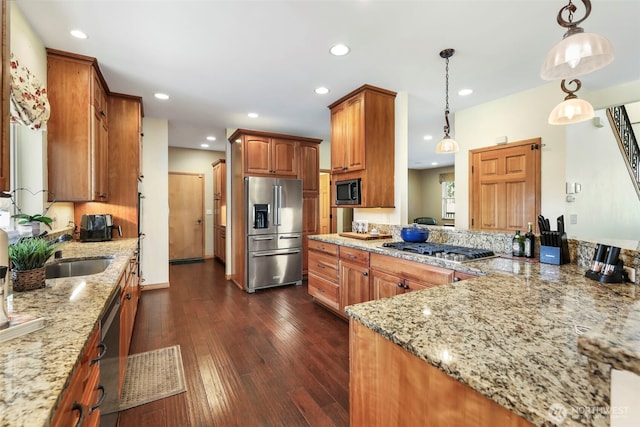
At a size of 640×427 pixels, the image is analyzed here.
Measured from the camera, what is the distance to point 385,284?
2572 mm

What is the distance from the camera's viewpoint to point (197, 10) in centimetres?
196

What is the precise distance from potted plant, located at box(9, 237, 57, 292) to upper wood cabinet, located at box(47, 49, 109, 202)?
4.97 feet

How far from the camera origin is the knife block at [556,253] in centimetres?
179

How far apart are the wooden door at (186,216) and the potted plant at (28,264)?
5.42 metres

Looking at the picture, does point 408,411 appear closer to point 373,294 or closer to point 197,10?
point 373,294

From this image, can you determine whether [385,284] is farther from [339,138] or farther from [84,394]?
[84,394]

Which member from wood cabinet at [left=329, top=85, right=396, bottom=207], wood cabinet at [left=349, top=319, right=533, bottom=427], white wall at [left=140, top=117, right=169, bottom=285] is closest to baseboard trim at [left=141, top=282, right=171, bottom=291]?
white wall at [left=140, top=117, right=169, bottom=285]

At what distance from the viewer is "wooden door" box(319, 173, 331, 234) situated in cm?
622

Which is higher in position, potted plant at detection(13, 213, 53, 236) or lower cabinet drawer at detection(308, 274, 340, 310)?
potted plant at detection(13, 213, 53, 236)

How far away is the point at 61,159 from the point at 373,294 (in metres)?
3.01

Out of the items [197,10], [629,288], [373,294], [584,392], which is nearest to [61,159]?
[197,10]

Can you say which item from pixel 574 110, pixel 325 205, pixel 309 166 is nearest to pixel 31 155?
pixel 309 166

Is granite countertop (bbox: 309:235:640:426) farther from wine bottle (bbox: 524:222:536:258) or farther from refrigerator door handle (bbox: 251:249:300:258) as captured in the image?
refrigerator door handle (bbox: 251:249:300:258)

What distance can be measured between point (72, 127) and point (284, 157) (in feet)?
8.67
